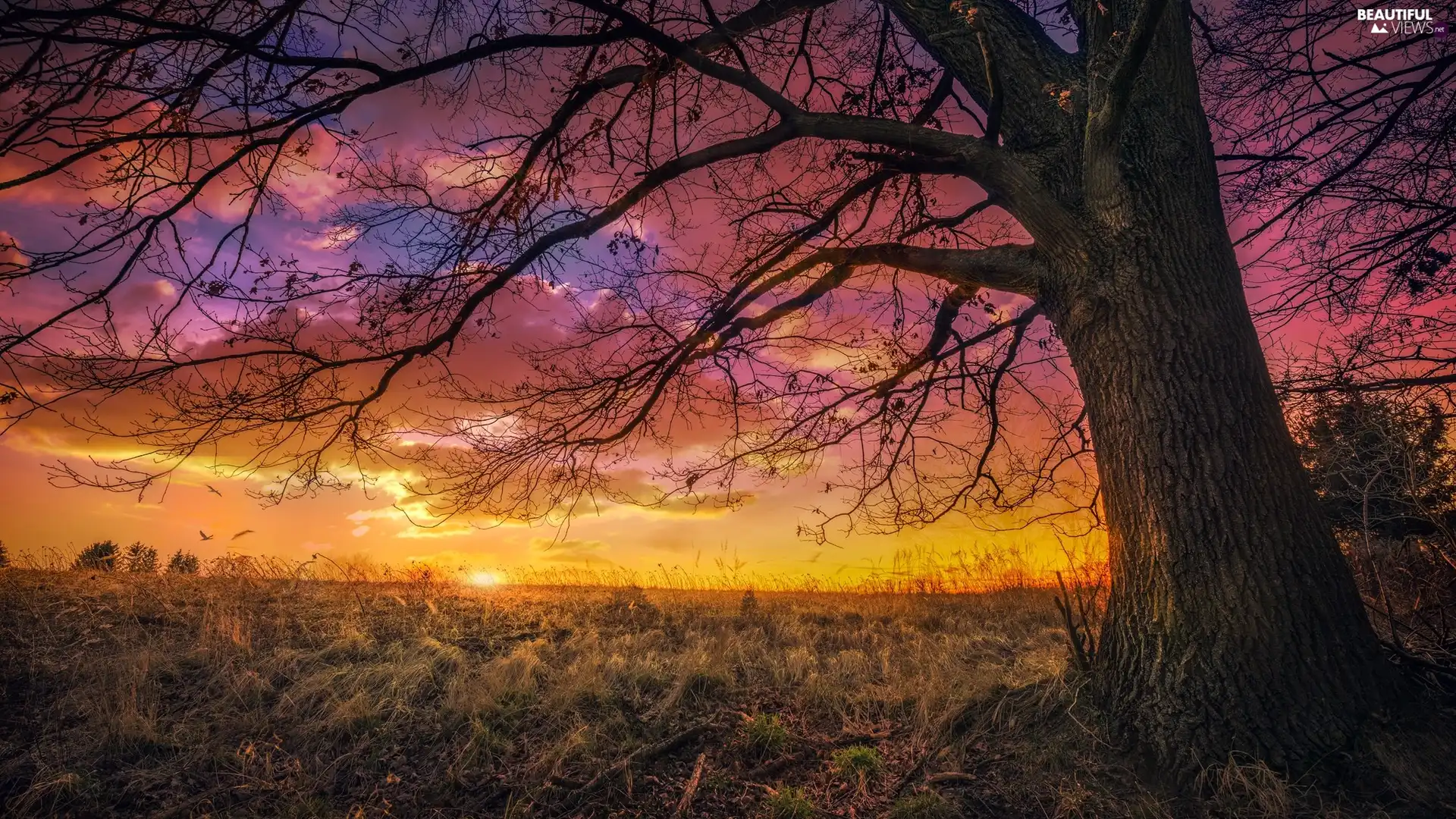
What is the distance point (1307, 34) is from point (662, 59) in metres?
4.74

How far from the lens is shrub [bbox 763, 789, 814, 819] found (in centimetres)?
343

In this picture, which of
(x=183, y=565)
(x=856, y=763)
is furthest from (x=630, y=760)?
(x=183, y=565)

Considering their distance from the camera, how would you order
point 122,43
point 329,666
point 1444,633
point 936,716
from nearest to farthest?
point 122,43 < point 1444,633 < point 936,716 < point 329,666

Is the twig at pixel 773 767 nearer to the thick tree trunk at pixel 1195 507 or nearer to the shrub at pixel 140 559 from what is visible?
the thick tree trunk at pixel 1195 507

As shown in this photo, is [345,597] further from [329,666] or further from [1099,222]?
[1099,222]

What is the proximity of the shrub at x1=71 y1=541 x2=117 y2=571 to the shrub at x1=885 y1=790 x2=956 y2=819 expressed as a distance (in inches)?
436

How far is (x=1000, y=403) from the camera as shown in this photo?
6363 mm

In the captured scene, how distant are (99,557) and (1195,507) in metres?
13.7

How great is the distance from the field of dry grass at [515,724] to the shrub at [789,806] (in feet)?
0.04

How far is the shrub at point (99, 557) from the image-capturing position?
9.39m

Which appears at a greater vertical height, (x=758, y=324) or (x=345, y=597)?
(x=758, y=324)

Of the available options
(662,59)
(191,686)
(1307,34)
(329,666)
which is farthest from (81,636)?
(1307,34)

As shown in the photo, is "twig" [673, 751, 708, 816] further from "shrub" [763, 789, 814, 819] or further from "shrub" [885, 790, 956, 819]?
"shrub" [885, 790, 956, 819]

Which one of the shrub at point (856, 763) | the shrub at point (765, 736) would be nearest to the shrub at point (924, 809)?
the shrub at point (856, 763)
